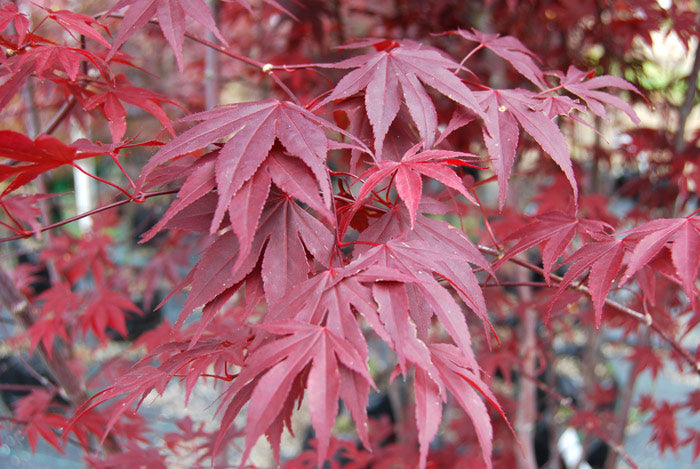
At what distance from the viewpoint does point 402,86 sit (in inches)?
26.4

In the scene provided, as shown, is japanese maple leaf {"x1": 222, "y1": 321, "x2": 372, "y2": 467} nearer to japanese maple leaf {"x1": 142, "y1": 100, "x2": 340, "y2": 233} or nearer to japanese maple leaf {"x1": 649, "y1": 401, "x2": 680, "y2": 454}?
japanese maple leaf {"x1": 142, "y1": 100, "x2": 340, "y2": 233}

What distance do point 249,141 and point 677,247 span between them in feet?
1.60

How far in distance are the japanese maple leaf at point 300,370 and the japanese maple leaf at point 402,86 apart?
234 millimetres

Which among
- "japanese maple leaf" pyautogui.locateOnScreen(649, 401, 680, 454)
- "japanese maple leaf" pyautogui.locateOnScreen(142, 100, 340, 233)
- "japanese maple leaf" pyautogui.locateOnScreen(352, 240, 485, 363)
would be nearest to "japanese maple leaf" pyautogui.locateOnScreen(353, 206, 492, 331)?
"japanese maple leaf" pyautogui.locateOnScreen(352, 240, 485, 363)

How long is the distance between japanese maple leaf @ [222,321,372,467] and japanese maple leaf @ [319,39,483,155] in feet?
0.77

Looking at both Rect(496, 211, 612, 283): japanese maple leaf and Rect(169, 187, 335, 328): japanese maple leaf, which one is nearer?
Rect(169, 187, 335, 328): japanese maple leaf

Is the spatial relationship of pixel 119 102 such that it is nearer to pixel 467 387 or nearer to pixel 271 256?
pixel 271 256

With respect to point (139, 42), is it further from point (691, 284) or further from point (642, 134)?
point (691, 284)

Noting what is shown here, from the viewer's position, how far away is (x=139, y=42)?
381 cm

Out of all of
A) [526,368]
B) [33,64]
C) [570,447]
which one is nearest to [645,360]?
[526,368]

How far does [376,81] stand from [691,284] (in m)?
0.43

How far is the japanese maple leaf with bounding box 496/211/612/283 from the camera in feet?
2.33

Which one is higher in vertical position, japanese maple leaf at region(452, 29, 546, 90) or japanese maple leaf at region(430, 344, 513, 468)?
japanese maple leaf at region(452, 29, 546, 90)

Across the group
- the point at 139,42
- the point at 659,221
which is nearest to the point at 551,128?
the point at 659,221
